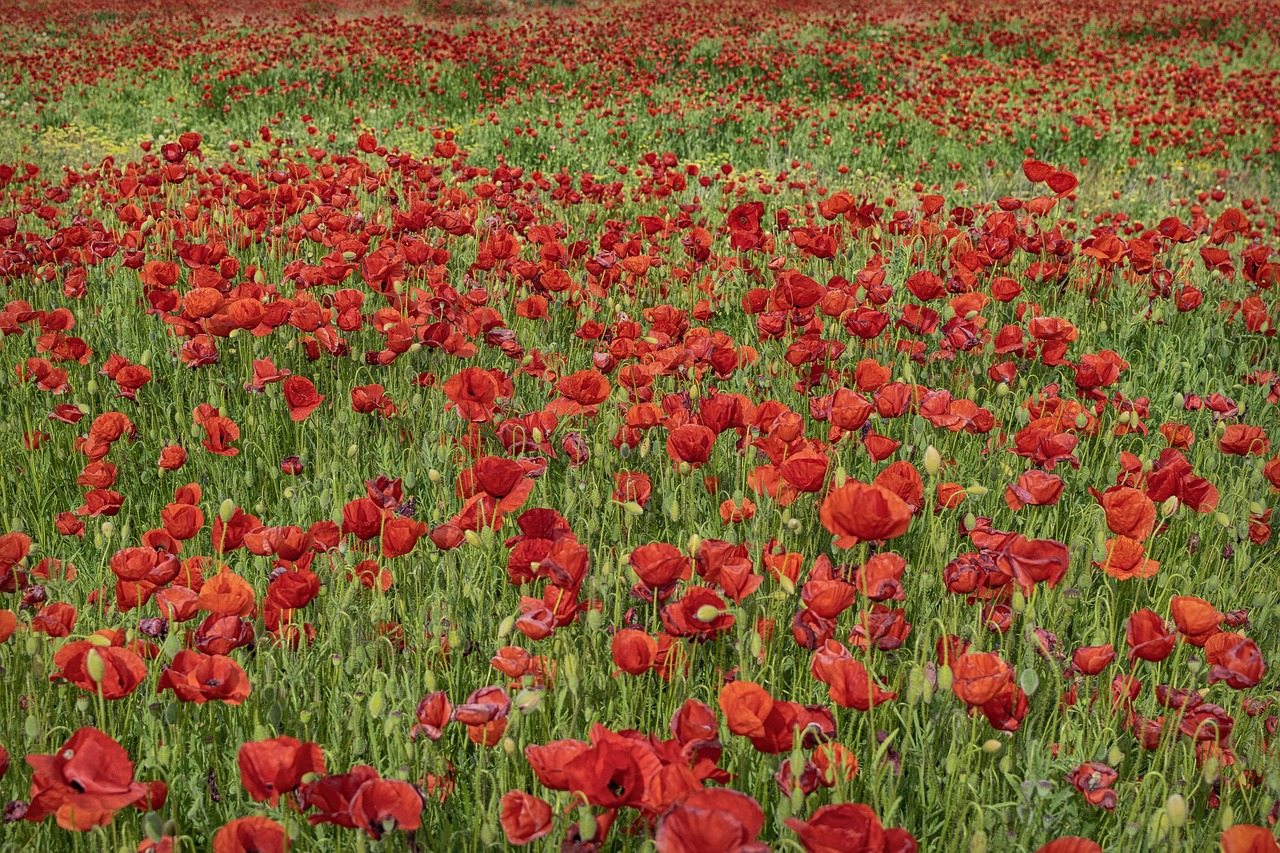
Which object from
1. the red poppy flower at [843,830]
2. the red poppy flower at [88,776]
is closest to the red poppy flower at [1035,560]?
the red poppy flower at [843,830]

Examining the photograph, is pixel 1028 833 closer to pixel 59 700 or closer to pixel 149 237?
pixel 59 700

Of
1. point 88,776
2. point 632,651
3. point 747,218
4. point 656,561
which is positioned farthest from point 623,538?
point 747,218

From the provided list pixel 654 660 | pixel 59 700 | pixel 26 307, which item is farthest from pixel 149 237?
pixel 654 660

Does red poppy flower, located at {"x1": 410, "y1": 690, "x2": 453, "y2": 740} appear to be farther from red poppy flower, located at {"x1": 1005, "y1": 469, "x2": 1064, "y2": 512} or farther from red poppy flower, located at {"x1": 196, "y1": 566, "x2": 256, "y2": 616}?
red poppy flower, located at {"x1": 1005, "y1": 469, "x2": 1064, "y2": 512}

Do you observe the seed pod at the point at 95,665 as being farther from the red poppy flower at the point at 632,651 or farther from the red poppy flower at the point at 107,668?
the red poppy flower at the point at 632,651

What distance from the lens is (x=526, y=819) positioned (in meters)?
1.12

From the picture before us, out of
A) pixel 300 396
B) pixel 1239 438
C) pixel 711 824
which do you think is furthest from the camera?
pixel 300 396

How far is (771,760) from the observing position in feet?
4.61

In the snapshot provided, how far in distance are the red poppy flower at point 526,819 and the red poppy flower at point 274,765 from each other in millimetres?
233

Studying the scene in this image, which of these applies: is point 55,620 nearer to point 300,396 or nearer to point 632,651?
point 632,651

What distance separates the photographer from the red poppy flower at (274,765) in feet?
3.62

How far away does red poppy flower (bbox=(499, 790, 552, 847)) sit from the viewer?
1106 millimetres

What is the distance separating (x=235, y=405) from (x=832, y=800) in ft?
7.86

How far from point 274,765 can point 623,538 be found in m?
1.14
